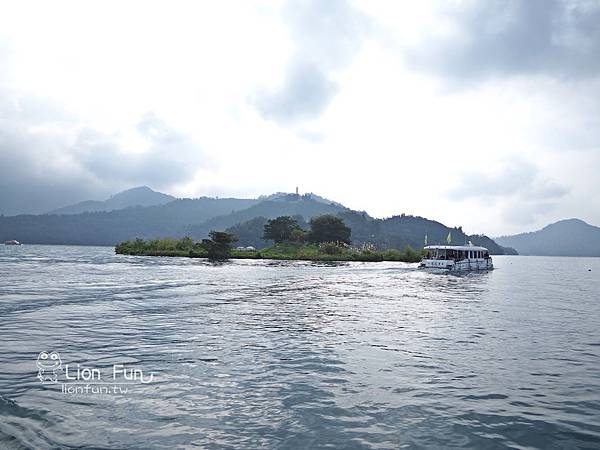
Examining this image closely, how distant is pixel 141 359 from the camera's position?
15711 mm

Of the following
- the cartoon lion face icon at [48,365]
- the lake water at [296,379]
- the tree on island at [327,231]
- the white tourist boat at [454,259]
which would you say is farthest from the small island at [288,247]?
the cartoon lion face icon at [48,365]

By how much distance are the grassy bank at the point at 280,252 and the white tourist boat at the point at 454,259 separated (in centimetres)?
3656

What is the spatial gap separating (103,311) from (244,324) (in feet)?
34.1

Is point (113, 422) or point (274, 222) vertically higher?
point (274, 222)

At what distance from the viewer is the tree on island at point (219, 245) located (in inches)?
4638

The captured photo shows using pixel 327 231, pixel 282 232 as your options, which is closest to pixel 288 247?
pixel 282 232

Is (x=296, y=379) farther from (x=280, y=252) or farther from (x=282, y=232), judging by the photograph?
(x=282, y=232)

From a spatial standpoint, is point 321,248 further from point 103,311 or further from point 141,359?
point 141,359

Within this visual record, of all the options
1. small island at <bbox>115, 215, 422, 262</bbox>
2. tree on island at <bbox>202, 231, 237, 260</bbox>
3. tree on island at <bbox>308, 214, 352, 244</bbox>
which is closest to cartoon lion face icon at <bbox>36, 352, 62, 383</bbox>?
small island at <bbox>115, 215, 422, 262</bbox>

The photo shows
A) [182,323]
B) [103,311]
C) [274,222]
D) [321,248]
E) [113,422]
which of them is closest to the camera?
[113,422]

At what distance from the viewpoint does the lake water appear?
9.84 m

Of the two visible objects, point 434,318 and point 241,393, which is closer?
point 241,393

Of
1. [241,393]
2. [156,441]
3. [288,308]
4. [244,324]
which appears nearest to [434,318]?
[288,308]

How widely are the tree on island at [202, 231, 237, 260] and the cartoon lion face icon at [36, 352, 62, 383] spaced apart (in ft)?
335
